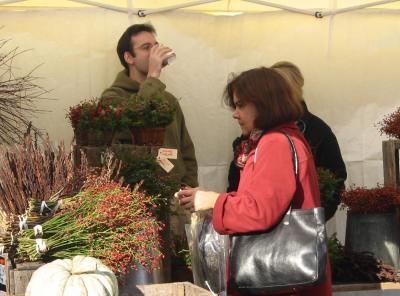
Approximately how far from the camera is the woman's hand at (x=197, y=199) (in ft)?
9.75

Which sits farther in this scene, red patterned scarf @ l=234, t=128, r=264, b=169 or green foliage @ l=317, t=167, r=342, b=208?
green foliage @ l=317, t=167, r=342, b=208

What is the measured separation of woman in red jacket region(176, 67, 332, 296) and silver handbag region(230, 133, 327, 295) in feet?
0.16

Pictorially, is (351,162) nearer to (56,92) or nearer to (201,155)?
(201,155)

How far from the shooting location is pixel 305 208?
2.86 meters

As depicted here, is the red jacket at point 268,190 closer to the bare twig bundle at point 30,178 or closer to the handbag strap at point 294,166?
the handbag strap at point 294,166

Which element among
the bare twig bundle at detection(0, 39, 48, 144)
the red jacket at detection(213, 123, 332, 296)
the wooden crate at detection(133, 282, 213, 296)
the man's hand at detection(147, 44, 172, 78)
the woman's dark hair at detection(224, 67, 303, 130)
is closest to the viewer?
the wooden crate at detection(133, 282, 213, 296)

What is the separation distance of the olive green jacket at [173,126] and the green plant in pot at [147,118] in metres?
0.18

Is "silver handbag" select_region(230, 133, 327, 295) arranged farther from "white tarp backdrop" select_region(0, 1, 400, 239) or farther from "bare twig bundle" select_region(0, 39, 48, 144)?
"white tarp backdrop" select_region(0, 1, 400, 239)

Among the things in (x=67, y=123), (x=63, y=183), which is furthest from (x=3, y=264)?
(x=67, y=123)

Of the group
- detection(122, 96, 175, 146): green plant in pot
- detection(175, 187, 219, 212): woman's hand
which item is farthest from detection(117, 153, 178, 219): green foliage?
detection(175, 187, 219, 212): woman's hand

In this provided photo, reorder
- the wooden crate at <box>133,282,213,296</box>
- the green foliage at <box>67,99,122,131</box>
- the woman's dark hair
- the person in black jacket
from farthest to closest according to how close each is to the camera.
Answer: the person in black jacket < the green foliage at <box>67,99,122,131</box> < the woman's dark hair < the wooden crate at <box>133,282,213,296</box>

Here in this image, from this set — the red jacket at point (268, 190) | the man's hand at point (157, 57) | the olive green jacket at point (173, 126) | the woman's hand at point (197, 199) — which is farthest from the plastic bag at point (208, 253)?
the man's hand at point (157, 57)

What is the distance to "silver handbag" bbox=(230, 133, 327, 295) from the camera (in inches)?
110

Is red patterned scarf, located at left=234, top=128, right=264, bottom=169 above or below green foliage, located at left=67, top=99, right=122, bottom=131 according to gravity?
below
